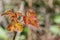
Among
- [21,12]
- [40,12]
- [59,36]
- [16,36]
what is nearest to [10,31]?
[16,36]

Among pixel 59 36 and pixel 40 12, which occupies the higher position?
pixel 40 12

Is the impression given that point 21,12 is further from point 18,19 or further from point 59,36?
point 59,36

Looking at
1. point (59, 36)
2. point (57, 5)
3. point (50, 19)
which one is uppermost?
point (57, 5)

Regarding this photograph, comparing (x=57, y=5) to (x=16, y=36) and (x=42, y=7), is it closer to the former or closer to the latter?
(x=42, y=7)

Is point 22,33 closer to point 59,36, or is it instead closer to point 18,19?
point 18,19

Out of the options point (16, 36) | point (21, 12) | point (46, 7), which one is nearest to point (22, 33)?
point (16, 36)

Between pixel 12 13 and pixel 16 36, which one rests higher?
pixel 12 13
